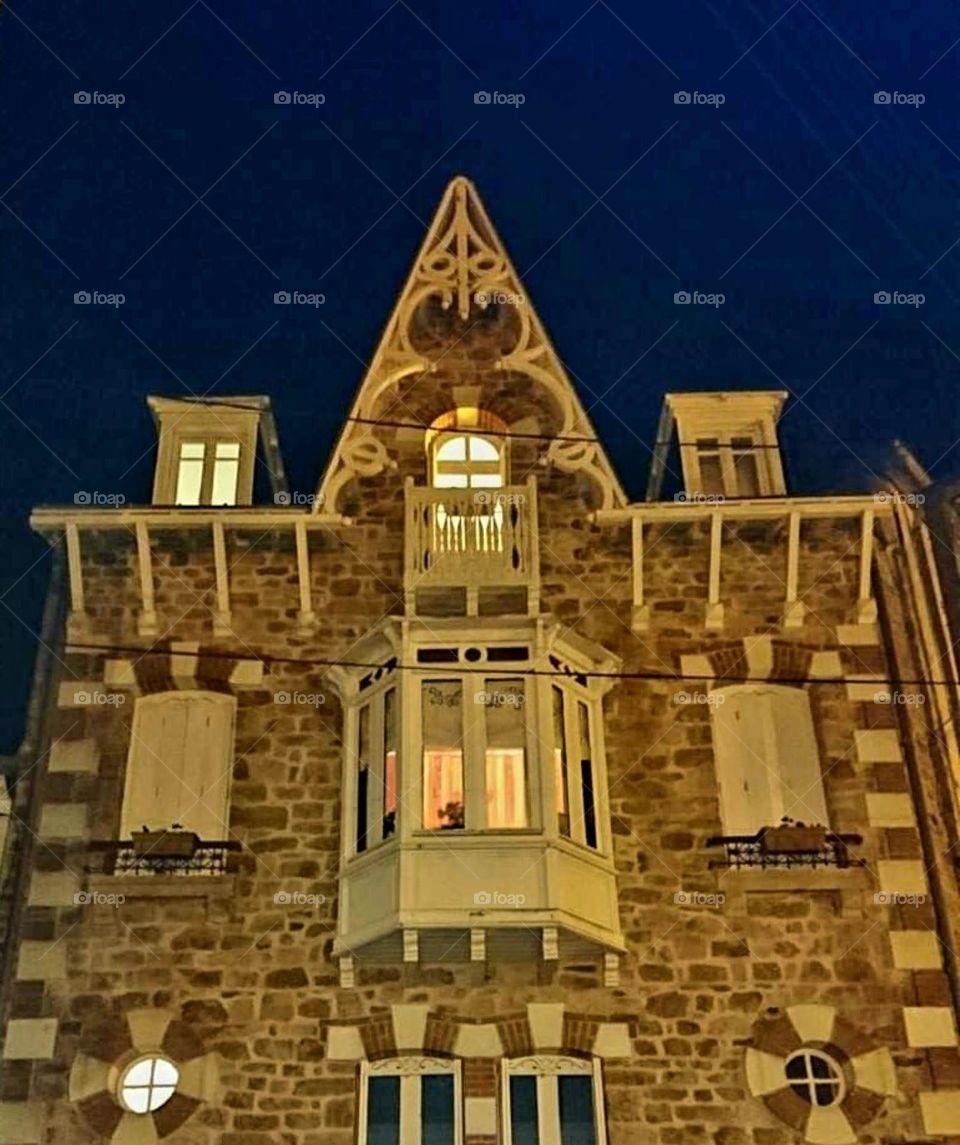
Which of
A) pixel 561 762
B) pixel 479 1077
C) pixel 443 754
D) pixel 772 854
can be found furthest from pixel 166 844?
pixel 772 854

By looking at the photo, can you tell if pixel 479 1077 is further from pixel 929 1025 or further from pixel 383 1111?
pixel 929 1025

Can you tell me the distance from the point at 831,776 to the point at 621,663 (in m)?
2.71

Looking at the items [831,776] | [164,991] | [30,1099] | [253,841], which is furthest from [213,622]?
[831,776]

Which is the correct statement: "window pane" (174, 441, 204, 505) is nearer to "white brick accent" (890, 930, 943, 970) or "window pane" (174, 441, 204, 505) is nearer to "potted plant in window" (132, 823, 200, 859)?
"potted plant in window" (132, 823, 200, 859)

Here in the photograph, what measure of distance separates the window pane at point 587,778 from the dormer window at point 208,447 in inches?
208

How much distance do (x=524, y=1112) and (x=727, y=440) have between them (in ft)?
29.4

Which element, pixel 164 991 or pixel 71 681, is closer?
pixel 164 991

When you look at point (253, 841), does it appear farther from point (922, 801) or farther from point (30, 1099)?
point (922, 801)

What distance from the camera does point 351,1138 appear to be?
1344 cm

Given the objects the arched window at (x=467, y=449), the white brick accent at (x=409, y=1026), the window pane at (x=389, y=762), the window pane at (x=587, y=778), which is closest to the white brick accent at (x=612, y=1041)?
the white brick accent at (x=409, y=1026)

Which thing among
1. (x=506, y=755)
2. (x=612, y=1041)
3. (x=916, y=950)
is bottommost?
(x=612, y=1041)

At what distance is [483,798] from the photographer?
1448cm

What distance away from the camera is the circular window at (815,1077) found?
45.0 ft

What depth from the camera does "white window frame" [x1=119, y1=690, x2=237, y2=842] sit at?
50.4 feet
